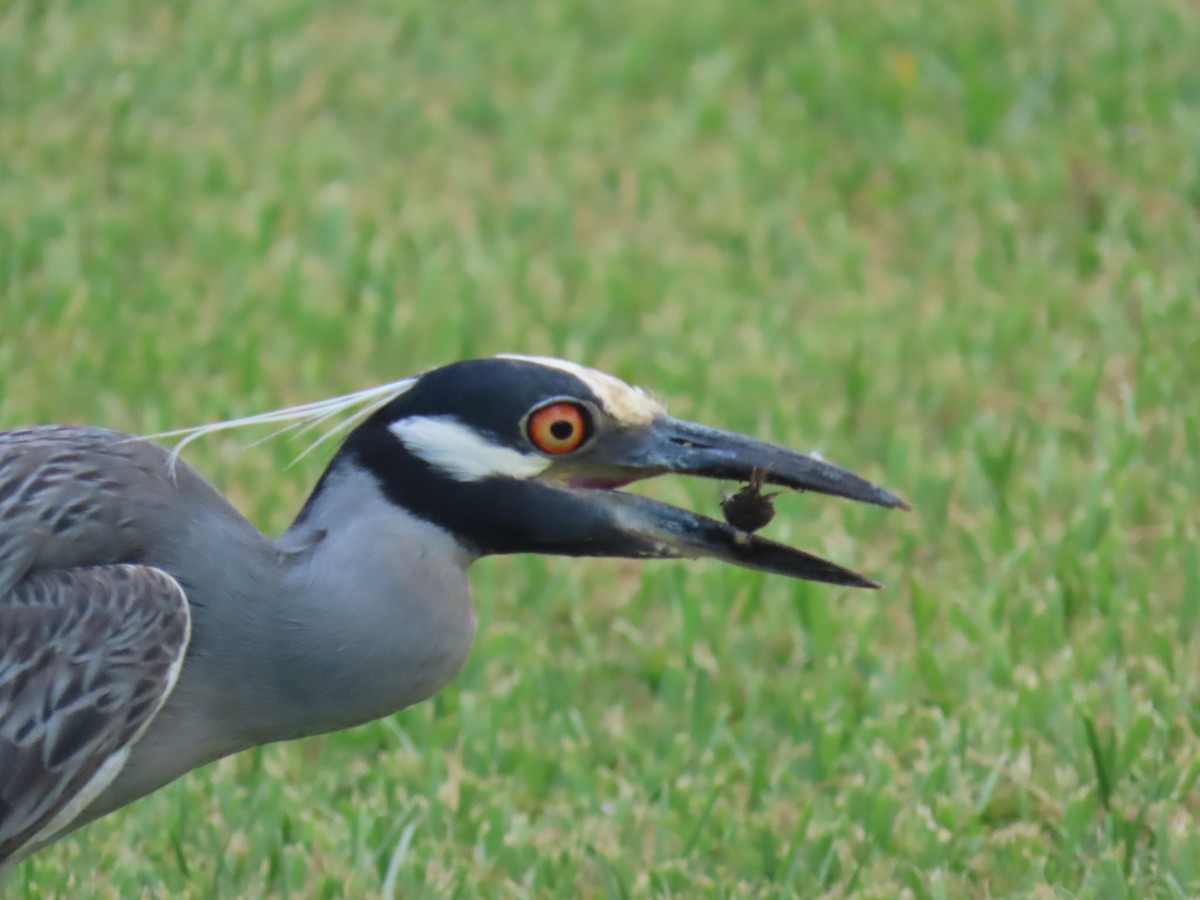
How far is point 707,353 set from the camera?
8.33 metres

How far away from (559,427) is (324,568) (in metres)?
0.64

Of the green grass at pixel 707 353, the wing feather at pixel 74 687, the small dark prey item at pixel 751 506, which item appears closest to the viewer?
the wing feather at pixel 74 687

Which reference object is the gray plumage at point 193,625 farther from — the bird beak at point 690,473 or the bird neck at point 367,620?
the bird beak at point 690,473

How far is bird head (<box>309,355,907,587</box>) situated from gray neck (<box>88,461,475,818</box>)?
108 mm

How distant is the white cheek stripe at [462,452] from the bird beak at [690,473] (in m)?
0.14

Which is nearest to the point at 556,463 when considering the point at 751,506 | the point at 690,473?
the point at 690,473

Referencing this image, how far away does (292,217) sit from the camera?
30.6 ft

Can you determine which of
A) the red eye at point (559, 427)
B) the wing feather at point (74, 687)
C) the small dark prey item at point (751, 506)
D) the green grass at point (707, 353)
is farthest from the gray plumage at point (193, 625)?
the green grass at point (707, 353)

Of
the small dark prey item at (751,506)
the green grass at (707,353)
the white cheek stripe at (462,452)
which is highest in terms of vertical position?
the white cheek stripe at (462,452)

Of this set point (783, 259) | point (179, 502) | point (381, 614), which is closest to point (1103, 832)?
point (381, 614)

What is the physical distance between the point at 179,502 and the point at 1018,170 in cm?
620

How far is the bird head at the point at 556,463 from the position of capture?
4.53m

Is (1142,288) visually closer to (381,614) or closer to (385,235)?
(385,235)

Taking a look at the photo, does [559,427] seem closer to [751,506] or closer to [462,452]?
[462,452]
